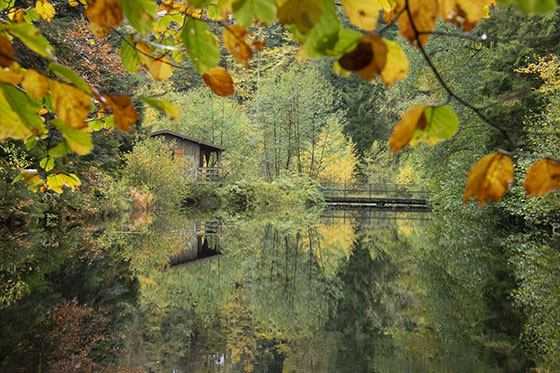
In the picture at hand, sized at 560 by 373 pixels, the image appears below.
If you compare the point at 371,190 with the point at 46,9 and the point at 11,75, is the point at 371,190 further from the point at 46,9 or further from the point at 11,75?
the point at 11,75

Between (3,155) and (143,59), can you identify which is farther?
(3,155)

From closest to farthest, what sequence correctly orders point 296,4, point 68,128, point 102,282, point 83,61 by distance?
point 296,4 < point 68,128 < point 102,282 < point 83,61

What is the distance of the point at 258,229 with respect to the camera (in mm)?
13719

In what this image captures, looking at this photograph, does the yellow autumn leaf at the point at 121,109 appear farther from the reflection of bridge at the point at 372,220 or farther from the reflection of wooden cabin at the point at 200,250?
the reflection of bridge at the point at 372,220

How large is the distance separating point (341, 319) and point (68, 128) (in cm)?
508

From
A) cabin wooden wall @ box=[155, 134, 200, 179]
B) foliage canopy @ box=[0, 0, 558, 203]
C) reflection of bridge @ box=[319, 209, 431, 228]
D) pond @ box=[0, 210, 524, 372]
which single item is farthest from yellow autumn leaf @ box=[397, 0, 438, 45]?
cabin wooden wall @ box=[155, 134, 200, 179]

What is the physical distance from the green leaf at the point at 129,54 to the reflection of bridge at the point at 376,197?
2585cm

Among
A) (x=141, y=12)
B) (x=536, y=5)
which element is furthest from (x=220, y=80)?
(x=536, y=5)

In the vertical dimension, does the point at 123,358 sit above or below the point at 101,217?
below

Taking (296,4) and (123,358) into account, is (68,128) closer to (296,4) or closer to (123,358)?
(296,4)

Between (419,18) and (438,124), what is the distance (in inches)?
6.5

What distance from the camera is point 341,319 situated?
5457mm

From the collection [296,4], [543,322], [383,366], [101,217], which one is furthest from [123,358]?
[101,217]

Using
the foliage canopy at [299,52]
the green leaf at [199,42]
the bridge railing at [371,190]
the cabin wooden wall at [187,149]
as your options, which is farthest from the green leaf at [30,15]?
the bridge railing at [371,190]
